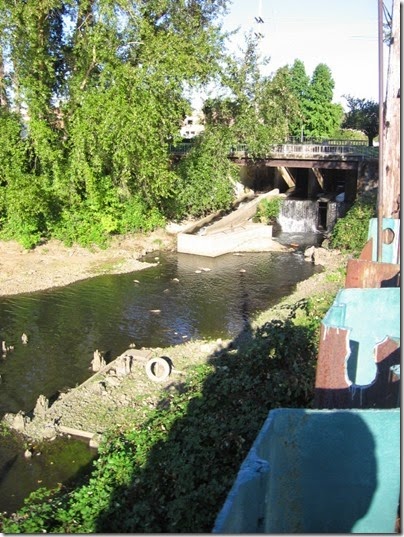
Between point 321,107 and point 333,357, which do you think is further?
point 321,107

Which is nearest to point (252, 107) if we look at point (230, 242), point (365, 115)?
point (230, 242)

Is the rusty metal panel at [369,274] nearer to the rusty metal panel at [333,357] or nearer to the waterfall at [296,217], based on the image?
the rusty metal panel at [333,357]

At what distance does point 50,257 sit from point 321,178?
911 inches

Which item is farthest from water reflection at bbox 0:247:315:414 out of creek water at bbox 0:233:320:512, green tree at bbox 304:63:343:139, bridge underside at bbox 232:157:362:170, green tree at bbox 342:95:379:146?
green tree at bbox 304:63:343:139

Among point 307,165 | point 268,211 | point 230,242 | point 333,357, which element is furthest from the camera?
point 307,165

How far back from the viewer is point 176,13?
27.0m

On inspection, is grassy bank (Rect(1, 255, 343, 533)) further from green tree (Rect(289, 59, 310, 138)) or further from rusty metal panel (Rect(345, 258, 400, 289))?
green tree (Rect(289, 59, 310, 138))

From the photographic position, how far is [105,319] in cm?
1894

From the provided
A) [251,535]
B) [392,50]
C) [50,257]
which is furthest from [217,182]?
[251,535]

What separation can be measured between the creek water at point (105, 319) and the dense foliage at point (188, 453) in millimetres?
1466

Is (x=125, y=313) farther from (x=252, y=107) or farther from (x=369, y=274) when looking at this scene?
(x=252, y=107)

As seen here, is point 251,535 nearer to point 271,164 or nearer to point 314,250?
point 314,250

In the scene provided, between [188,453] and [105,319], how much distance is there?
1161 cm

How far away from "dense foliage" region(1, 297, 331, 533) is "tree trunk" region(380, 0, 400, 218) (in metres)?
4.30
